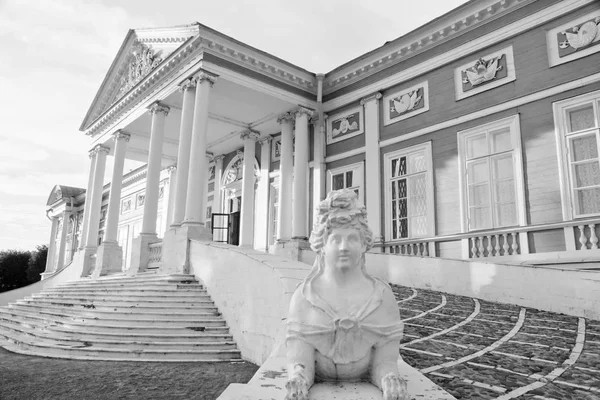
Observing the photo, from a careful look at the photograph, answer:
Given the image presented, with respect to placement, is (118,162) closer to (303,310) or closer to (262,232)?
(262,232)

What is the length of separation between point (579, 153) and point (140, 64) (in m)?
13.8

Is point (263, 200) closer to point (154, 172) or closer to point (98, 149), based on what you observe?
point (154, 172)

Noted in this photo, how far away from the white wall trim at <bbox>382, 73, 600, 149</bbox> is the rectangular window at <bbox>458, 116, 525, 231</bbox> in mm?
292

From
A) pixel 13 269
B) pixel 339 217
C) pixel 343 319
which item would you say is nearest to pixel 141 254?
pixel 339 217

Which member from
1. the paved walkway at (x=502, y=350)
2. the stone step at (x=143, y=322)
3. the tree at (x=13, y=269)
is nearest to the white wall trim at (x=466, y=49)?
the paved walkway at (x=502, y=350)

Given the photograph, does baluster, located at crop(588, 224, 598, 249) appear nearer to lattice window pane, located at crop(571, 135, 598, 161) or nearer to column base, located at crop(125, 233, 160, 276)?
lattice window pane, located at crop(571, 135, 598, 161)

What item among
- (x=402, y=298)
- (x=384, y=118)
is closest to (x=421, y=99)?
(x=384, y=118)

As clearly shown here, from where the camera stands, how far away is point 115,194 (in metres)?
15.1

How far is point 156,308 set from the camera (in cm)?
777

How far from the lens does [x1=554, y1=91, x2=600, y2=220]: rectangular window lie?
8391 mm

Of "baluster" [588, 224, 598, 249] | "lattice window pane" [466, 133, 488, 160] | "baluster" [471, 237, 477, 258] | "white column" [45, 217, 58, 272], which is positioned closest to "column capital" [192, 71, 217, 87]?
"lattice window pane" [466, 133, 488, 160]

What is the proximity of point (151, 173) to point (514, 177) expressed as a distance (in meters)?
10.0

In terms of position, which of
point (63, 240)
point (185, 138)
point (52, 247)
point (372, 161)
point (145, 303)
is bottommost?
point (145, 303)

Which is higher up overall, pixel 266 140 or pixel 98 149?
pixel 266 140
